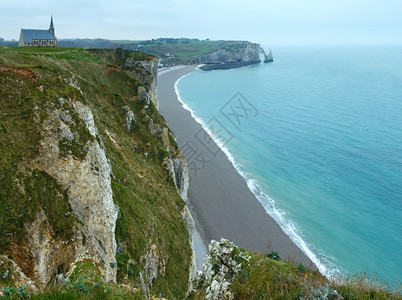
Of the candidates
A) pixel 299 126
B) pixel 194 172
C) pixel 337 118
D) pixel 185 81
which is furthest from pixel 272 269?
pixel 185 81

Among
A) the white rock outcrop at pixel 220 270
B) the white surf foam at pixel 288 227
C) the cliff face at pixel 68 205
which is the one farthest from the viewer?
the white surf foam at pixel 288 227

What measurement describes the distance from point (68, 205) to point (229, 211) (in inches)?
1455

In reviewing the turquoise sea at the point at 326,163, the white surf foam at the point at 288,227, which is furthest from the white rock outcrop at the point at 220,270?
the turquoise sea at the point at 326,163

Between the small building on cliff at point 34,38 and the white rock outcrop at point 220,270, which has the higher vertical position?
the small building on cliff at point 34,38

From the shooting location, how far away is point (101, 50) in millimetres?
71875

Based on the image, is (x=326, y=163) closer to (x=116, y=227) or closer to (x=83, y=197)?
(x=116, y=227)

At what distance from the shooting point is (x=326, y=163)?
228 ft

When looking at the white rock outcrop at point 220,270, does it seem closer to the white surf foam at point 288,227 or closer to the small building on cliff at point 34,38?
the white surf foam at point 288,227

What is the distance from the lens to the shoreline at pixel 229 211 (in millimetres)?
44234

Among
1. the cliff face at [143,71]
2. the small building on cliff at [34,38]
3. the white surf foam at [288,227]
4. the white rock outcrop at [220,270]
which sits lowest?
the white surf foam at [288,227]

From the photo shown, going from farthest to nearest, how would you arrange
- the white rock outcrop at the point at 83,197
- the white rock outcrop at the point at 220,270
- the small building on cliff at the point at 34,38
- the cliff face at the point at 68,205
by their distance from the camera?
the small building on cliff at the point at 34,38 → the white rock outcrop at the point at 83,197 → the cliff face at the point at 68,205 → the white rock outcrop at the point at 220,270

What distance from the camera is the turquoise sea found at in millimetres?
45344

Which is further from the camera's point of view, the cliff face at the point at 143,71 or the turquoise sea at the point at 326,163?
the cliff face at the point at 143,71

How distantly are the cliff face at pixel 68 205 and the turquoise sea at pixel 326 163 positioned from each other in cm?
2715
